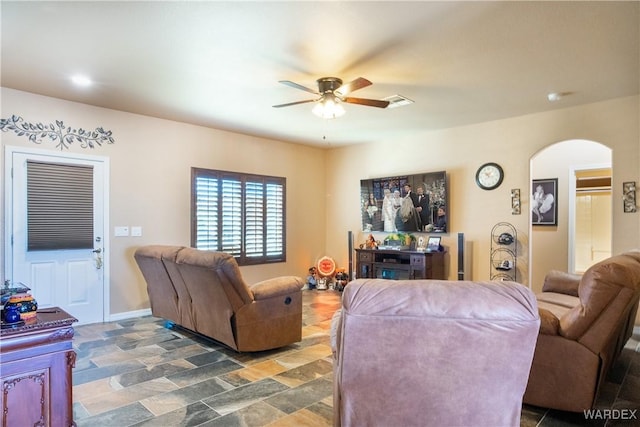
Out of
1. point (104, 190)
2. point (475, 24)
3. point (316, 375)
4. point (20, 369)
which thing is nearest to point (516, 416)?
point (316, 375)

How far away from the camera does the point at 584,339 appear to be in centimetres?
236

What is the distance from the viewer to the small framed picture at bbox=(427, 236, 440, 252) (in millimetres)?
5770

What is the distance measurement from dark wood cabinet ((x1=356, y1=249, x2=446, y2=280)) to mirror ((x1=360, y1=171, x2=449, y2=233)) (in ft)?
1.71

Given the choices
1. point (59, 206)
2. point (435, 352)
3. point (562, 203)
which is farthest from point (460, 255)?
point (59, 206)

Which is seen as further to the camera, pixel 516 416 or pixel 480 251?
pixel 480 251

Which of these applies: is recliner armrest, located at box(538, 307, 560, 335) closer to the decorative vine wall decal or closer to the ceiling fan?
the ceiling fan

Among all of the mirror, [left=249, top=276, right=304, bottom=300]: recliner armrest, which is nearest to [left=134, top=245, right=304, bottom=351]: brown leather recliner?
[left=249, top=276, right=304, bottom=300]: recliner armrest

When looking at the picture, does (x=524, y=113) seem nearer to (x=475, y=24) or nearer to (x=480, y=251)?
(x=480, y=251)

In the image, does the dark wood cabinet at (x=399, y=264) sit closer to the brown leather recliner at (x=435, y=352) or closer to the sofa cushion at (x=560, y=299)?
the sofa cushion at (x=560, y=299)

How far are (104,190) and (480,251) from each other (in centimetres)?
532

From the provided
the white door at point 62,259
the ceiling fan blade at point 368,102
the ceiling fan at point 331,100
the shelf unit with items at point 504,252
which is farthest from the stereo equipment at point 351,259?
the white door at point 62,259

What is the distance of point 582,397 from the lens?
93.4 inches

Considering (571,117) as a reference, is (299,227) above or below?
below

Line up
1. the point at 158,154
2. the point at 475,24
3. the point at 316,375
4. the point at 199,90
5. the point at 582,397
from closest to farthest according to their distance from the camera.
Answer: the point at 582,397 → the point at 475,24 → the point at 316,375 → the point at 199,90 → the point at 158,154
